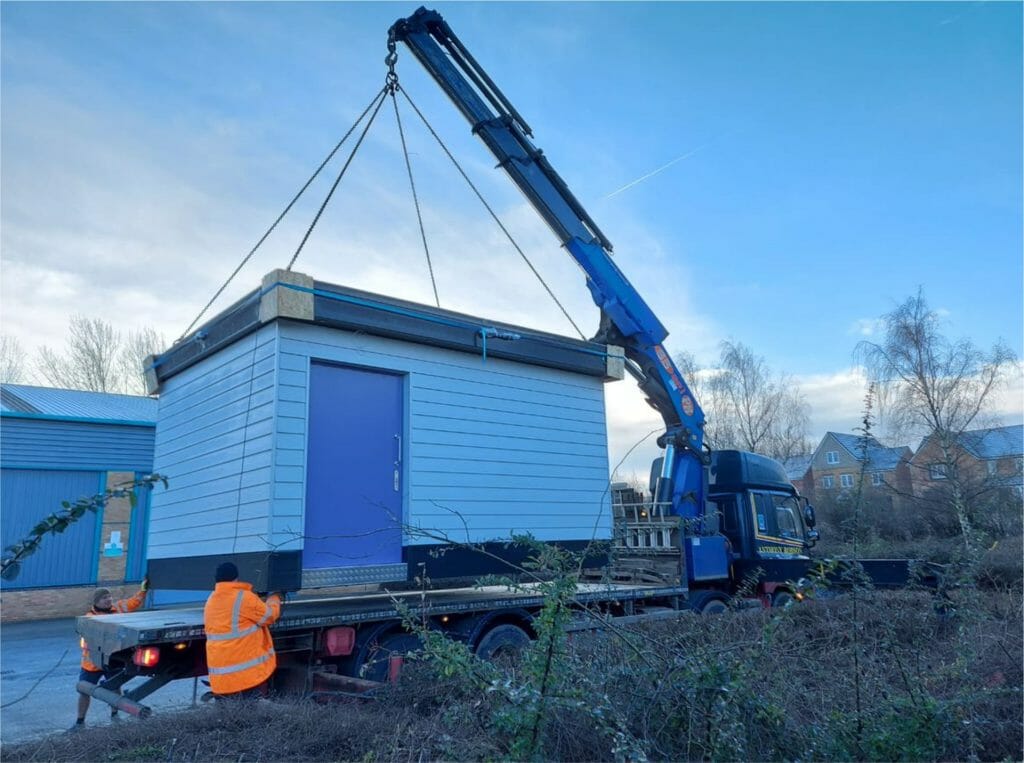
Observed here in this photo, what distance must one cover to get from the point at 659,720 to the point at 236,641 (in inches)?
130

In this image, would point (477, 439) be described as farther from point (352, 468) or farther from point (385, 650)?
point (385, 650)

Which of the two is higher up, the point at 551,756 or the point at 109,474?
the point at 109,474

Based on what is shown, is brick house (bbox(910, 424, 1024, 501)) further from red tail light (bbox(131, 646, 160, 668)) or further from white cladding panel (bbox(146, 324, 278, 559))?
red tail light (bbox(131, 646, 160, 668))

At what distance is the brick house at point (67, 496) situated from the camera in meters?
16.3

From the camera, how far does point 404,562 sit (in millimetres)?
6820

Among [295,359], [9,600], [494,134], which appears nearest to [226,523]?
[295,359]

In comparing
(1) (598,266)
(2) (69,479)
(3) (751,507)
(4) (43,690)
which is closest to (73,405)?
(2) (69,479)

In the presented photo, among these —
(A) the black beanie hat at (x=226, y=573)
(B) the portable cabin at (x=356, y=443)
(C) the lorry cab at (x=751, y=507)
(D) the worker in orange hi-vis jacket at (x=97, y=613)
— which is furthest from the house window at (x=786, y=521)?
(D) the worker in orange hi-vis jacket at (x=97, y=613)

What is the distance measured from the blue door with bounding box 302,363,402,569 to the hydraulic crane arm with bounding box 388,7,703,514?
404 centimetres

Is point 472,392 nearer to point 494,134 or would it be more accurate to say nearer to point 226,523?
point 226,523

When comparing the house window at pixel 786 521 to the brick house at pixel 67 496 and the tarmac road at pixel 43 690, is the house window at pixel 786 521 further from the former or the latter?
the brick house at pixel 67 496

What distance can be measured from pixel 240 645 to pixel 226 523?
4.82 feet

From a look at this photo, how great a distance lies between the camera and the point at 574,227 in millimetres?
10055

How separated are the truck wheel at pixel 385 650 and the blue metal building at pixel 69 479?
41.2ft
